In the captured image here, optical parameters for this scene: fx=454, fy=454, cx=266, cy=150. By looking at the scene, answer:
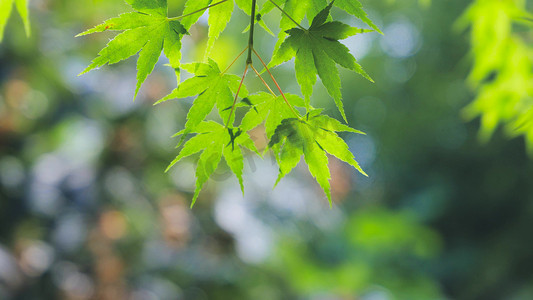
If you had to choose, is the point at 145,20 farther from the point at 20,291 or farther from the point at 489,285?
the point at 489,285

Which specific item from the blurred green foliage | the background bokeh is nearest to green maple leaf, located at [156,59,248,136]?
the background bokeh

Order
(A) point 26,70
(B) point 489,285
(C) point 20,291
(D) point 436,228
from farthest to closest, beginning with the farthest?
1. (D) point 436,228
2. (B) point 489,285
3. (A) point 26,70
4. (C) point 20,291

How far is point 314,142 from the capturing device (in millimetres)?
534

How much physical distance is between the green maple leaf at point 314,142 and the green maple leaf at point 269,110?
27 millimetres

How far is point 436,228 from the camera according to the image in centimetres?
798

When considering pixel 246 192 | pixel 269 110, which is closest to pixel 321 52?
pixel 269 110

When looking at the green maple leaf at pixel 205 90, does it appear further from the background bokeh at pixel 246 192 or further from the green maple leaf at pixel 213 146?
the background bokeh at pixel 246 192

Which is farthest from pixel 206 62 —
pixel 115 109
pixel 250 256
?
pixel 250 256

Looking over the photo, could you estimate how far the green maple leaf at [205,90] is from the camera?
521 millimetres

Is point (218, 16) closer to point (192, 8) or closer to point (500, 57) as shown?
point (192, 8)

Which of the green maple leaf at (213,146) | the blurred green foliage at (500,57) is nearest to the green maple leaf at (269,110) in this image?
the green maple leaf at (213,146)

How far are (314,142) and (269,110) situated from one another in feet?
0.24

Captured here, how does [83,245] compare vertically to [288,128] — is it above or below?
above

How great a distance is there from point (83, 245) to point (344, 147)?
277 cm
